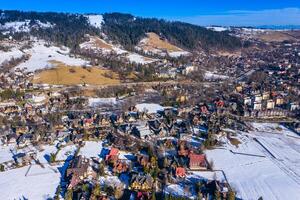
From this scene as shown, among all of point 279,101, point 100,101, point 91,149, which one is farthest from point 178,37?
point 91,149

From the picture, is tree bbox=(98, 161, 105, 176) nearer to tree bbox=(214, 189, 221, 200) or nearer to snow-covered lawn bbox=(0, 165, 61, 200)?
snow-covered lawn bbox=(0, 165, 61, 200)

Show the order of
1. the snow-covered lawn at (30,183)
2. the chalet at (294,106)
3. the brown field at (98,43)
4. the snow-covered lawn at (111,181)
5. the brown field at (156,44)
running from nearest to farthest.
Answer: the snow-covered lawn at (30,183)
the snow-covered lawn at (111,181)
the chalet at (294,106)
the brown field at (98,43)
the brown field at (156,44)

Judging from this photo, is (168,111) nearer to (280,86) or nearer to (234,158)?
(234,158)

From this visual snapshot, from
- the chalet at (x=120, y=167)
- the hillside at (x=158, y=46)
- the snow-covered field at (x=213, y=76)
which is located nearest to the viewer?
the chalet at (x=120, y=167)

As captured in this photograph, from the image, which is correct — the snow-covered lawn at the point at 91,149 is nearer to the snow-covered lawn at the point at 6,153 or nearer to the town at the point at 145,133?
the town at the point at 145,133

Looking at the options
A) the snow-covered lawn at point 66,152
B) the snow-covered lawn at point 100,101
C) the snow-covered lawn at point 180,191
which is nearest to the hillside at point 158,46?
the snow-covered lawn at point 100,101

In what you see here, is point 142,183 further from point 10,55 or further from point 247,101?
point 10,55

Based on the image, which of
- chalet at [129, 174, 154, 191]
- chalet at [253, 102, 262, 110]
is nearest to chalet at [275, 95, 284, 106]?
chalet at [253, 102, 262, 110]
